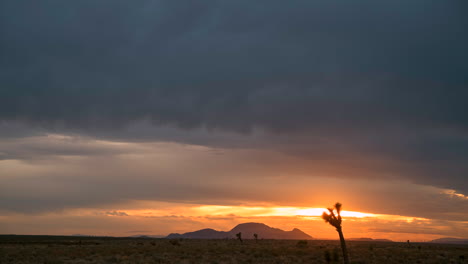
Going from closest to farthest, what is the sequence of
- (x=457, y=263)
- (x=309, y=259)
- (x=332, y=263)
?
(x=332, y=263) < (x=457, y=263) < (x=309, y=259)

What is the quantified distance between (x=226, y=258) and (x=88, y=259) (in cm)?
1692

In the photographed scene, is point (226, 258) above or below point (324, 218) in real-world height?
below

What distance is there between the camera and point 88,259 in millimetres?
46531

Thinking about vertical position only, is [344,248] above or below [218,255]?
above

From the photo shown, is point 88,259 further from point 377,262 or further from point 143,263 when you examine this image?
point 377,262

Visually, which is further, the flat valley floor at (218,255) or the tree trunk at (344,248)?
the flat valley floor at (218,255)

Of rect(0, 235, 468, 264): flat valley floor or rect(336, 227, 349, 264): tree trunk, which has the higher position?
rect(336, 227, 349, 264): tree trunk

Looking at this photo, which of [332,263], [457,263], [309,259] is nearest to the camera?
[332,263]

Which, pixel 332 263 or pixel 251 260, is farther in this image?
pixel 251 260

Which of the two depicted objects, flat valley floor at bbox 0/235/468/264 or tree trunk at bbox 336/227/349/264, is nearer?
tree trunk at bbox 336/227/349/264

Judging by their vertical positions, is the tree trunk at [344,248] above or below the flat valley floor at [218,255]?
above

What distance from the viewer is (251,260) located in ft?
149

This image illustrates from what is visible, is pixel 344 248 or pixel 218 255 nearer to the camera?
pixel 344 248

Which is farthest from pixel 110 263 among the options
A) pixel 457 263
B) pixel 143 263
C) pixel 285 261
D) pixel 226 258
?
pixel 457 263
